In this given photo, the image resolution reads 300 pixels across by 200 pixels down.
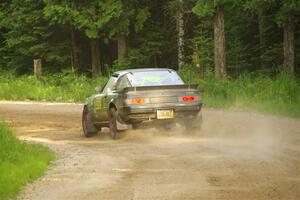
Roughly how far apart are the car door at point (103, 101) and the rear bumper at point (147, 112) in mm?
1178

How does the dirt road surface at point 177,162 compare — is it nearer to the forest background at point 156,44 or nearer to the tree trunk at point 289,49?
the forest background at point 156,44

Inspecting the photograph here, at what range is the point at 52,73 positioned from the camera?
132 feet

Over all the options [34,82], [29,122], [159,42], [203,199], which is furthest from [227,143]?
[159,42]

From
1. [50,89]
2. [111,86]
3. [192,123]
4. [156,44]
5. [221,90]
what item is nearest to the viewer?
[192,123]

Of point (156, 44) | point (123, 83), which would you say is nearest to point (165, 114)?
point (123, 83)

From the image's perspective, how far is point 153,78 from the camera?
17656 millimetres

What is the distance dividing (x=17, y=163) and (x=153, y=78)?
5893mm

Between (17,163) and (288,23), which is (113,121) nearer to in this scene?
(17,163)

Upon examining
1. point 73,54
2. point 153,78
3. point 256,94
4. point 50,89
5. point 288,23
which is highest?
point 288,23

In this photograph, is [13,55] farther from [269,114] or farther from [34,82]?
[269,114]

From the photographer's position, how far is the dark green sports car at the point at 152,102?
1656cm

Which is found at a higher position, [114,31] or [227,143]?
[114,31]

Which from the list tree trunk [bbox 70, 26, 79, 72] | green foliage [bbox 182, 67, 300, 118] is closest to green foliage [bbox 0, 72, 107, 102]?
tree trunk [bbox 70, 26, 79, 72]

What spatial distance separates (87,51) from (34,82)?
9678mm
